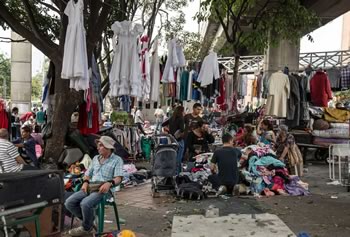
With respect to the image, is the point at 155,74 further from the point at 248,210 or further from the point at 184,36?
the point at 184,36

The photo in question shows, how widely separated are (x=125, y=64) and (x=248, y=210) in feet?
10.9

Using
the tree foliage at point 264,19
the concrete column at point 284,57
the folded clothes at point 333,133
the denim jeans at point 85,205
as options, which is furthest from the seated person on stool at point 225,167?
the concrete column at point 284,57

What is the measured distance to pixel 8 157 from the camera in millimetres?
7402

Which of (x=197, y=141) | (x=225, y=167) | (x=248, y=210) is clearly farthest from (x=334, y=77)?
(x=248, y=210)

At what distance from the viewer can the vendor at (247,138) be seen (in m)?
10.6

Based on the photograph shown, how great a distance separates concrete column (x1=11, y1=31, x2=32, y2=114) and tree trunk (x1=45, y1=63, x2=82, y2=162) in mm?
8196

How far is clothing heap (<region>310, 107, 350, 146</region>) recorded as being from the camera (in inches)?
512

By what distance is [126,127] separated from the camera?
13156 mm

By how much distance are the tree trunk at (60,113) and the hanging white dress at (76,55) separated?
3.04 m

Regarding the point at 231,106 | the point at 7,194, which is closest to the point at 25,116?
the point at 231,106

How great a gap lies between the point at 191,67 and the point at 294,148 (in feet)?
10.4

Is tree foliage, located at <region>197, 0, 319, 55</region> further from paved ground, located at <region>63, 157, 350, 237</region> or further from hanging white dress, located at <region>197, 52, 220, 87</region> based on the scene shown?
paved ground, located at <region>63, 157, 350, 237</region>

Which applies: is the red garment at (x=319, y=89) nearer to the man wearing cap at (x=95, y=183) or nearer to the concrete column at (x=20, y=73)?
the man wearing cap at (x=95, y=183)

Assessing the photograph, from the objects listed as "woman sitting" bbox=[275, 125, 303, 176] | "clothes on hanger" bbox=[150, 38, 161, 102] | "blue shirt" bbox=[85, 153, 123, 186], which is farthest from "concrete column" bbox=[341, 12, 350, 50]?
"blue shirt" bbox=[85, 153, 123, 186]
